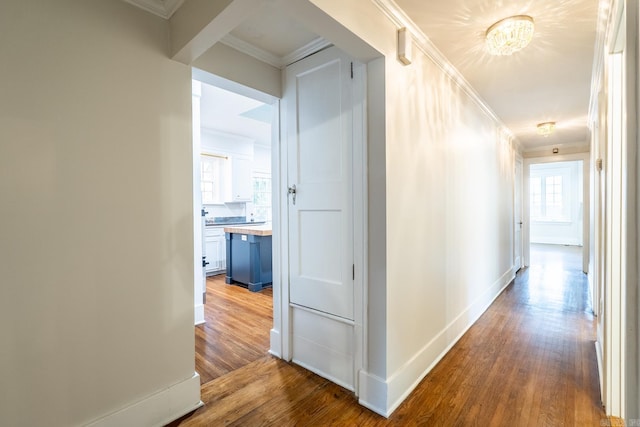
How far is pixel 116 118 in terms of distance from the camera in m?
1.48

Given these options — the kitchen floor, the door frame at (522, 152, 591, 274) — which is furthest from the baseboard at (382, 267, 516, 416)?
the door frame at (522, 152, 591, 274)

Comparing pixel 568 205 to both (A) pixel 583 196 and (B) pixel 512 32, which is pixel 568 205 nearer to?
(A) pixel 583 196

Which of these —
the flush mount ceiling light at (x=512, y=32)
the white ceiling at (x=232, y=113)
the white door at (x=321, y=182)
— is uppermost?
the white ceiling at (x=232, y=113)

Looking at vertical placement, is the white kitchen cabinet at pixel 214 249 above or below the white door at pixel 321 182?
below

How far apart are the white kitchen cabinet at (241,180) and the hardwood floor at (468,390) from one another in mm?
3628

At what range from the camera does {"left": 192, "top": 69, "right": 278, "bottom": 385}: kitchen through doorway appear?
2.45 metres

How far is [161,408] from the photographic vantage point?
1621 millimetres

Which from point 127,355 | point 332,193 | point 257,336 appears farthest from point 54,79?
point 257,336

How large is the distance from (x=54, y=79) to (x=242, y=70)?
107 cm

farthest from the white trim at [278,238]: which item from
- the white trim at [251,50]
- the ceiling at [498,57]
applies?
the ceiling at [498,57]

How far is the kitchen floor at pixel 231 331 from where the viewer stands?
2.28 meters

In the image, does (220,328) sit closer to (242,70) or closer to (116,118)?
(116,118)

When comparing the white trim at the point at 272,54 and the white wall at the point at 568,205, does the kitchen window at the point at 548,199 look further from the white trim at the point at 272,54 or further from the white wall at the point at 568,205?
the white trim at the point at 272,54

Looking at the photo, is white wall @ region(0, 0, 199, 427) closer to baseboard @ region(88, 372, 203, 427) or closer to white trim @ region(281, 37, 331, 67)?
baseboard @ region(88, 372, 203, 427)
